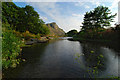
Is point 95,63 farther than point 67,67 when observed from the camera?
Yes

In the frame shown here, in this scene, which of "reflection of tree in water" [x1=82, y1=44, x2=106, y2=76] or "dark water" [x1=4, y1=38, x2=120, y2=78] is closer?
"dark water" [x1=4, y1=38, x2=120, y2=78]

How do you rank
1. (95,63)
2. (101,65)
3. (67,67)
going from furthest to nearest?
(95,63)
(101,65)
(67,67)

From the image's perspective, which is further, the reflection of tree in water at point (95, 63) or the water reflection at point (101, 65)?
the reflection of tree in water at point (95, 63)

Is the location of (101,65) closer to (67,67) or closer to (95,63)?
(95,63)

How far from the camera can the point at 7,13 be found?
16.2m

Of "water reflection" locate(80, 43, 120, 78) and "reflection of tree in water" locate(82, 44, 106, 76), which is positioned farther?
"reflection of tree in water" locate(82, 44, 106, 76)

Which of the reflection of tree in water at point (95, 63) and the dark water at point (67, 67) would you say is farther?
the reflection of tree in water at point (95, 63)

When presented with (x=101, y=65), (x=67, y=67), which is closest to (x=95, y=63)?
(x=101, y=65)

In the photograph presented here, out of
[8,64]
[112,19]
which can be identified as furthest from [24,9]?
[112,19]

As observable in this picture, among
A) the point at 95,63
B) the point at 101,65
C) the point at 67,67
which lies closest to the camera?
the point at 67,67

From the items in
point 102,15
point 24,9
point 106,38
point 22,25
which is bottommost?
point 106,38

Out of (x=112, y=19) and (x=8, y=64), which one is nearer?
(x=8, y=64)

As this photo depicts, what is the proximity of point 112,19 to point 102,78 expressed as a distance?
29803 millimetres

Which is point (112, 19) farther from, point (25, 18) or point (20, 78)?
point (25, 18)
